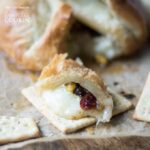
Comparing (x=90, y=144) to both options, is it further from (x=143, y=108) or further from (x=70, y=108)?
(x=143, y=108)

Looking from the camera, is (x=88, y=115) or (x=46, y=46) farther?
(x=46, y=46)

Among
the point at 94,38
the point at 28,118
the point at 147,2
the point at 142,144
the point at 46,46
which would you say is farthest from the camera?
the point at 147,2

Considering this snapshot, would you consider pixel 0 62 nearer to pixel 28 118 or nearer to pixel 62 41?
pixel 62 41

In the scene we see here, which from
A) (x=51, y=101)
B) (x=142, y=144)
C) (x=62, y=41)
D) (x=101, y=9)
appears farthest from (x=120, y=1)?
(x=142, y=144)

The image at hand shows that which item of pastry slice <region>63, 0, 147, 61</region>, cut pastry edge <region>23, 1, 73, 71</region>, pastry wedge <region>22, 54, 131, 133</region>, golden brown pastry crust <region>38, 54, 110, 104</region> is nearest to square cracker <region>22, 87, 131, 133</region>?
pastry wedge <region>22, 54, 131, 133</region>

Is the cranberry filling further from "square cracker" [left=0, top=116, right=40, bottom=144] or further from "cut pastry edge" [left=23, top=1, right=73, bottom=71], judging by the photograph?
"cut pastry edge" [left=23, top=1, right=73, bottom=71]

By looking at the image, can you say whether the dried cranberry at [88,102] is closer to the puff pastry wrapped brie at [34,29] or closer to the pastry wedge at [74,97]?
the pastry wedge at [74,97]
